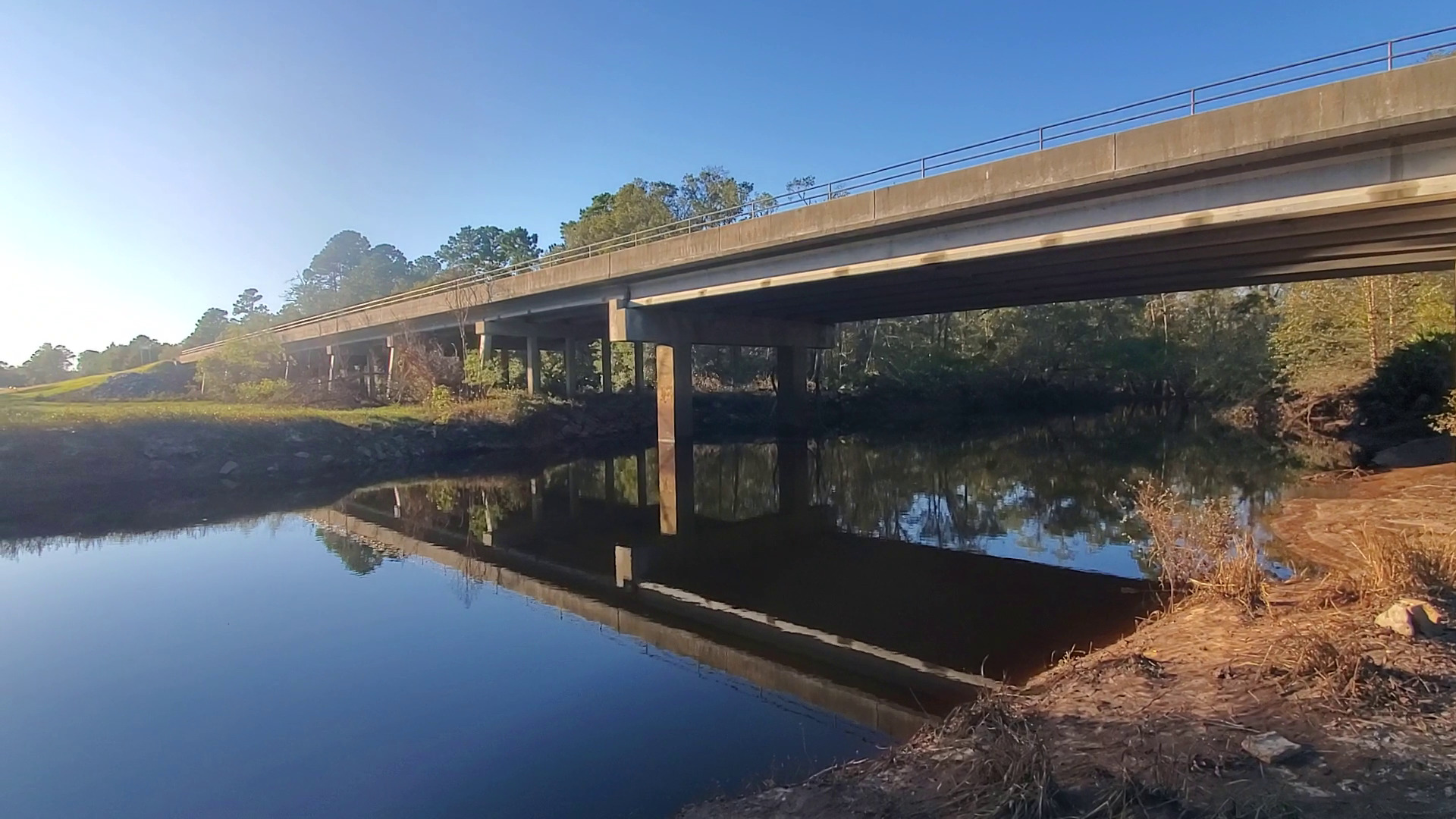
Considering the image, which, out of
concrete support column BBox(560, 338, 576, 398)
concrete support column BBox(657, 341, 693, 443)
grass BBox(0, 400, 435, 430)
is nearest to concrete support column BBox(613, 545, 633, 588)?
concrete support column BBox(657, 341, 693, 443)

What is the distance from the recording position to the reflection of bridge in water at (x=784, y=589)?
798 cm

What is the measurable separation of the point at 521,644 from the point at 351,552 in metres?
7.17

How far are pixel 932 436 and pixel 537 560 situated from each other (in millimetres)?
28028

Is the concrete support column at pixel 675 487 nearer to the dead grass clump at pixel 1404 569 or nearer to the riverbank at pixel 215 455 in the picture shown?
the riverbank at pixel 215 455

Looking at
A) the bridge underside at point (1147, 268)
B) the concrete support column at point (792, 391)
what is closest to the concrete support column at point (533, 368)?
the bridge underside at point (1147, 268)

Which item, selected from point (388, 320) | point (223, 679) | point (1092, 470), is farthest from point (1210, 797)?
point (388, 320)

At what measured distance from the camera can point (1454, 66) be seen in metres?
11.6

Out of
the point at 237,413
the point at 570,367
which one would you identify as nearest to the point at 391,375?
the point at 570,367

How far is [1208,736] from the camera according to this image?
15.3 feet

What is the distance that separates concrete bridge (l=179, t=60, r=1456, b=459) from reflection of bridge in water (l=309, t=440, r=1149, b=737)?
789 centimetres

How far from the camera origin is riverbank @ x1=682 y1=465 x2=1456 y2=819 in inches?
157

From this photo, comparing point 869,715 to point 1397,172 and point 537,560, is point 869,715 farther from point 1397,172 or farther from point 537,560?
point 1397,172

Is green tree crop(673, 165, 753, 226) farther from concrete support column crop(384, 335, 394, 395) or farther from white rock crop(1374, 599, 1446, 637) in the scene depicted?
white rock crop(1374, 599, 1446, 637)

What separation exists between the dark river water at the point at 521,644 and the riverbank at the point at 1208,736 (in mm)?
1037
